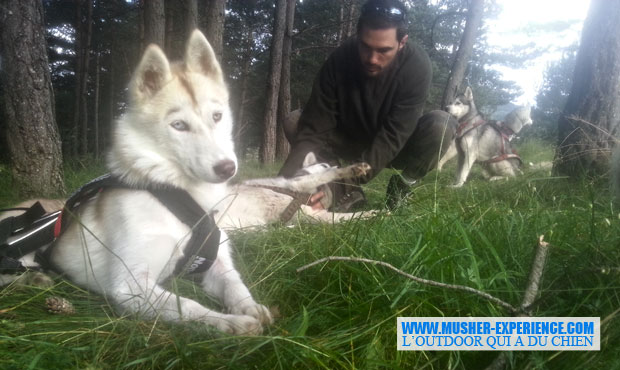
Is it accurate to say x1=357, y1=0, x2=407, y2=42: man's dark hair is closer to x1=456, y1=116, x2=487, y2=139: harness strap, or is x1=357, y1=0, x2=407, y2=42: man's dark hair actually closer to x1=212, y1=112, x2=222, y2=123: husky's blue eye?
x1=212, y1=112, x2=222, y2=123: husky's blue eye

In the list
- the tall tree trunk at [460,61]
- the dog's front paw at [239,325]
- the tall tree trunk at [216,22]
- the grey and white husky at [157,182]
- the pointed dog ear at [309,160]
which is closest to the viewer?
the dog's front paw at [239,325]

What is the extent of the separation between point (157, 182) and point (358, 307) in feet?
3.59

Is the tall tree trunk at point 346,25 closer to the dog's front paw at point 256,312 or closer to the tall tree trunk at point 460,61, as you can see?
the tall tree trunk at point 460,61

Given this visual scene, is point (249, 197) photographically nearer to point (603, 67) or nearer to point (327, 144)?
point (327, 144)

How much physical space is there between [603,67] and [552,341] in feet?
12.2

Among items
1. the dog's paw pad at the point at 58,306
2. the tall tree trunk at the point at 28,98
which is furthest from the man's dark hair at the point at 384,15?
the tall tree trunk at the point at 28,98

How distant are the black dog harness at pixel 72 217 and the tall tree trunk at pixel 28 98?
6.83 ft

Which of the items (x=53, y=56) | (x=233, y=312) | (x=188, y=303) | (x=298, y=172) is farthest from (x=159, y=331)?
(x=53, y=56)

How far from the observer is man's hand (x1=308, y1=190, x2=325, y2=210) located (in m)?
3.11

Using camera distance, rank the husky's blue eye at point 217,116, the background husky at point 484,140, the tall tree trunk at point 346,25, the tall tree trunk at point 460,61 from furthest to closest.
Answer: the tall tree trunk at point 346,25
the tall tree trunk at point 460,61
the background husky at point 484,140
the husky's blue eye at point 217,116

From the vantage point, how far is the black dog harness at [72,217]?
63.3 inches

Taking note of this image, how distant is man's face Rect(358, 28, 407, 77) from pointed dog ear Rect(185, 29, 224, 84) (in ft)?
5.18

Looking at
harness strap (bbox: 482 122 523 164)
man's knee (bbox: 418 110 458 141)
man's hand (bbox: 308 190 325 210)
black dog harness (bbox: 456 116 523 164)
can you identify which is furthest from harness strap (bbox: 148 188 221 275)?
harness strap (bbox: 482 122 523 164)

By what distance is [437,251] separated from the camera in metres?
1.39
